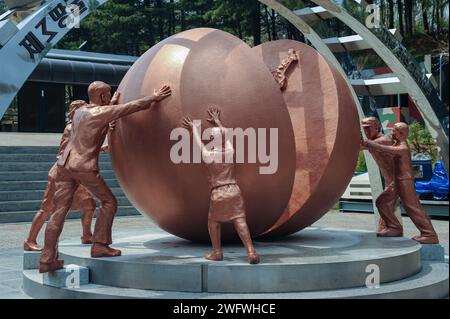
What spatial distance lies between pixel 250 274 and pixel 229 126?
1770 millimetres

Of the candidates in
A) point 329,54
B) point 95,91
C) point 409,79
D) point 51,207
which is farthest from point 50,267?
point 329,54

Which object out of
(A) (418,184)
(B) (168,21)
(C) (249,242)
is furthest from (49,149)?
(B) (168,21)

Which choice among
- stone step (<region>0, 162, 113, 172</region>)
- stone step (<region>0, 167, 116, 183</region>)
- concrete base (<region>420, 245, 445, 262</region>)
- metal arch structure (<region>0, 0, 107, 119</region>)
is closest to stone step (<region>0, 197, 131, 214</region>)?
stone step (<region>0, 167, 116, 183</region>)

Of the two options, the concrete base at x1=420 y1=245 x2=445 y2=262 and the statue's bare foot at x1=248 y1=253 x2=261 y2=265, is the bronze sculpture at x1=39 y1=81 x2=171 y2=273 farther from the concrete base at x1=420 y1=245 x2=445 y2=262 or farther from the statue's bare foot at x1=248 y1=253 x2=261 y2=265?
the concrete base at x1=420 y1=245 x2=445 y2=262

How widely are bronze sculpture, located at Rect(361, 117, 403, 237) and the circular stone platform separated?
3.95 feet

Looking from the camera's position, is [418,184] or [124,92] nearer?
[124,92]

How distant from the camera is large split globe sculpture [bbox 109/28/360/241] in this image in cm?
738

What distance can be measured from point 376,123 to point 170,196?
3566 mm

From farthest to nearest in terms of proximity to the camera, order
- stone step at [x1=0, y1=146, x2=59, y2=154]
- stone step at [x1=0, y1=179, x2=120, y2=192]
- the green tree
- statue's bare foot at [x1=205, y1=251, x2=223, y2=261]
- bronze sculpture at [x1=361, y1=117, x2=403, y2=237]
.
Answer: the green tree
stone step at [x1=0, y1=146, x2=59, y2=154]
stone step at [x1=0, y1=179, x2=120, y2=192]
bronze sculpture at [x1=361, y1=117, x2=403, y2=237]
statue's bare foot at [x1=205, y1=251, x2=223, y2=261]
